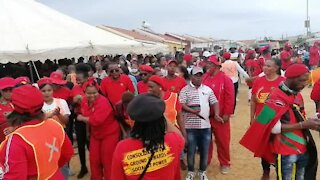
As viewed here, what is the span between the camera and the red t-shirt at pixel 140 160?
2.40 m

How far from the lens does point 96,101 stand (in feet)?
16.6

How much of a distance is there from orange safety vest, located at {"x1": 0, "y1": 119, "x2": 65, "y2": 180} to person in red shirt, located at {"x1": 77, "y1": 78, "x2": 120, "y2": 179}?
2.09 m

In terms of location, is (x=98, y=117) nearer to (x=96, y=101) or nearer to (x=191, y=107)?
(x=96, y=101)

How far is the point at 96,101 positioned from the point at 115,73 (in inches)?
56.3

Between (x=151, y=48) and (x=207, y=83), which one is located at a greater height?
(x=151, y=48)

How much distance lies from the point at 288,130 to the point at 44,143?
2.29m

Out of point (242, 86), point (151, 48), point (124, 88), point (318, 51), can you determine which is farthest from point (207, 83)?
point (318, 51)

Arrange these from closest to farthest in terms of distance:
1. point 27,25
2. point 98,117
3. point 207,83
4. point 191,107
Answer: point 98,117
point 191,107
point 207,83
point 27,25

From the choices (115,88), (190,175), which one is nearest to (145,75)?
(115,88)

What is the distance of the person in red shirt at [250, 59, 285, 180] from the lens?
18.0 ft

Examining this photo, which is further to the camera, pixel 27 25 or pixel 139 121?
pixel 27 25

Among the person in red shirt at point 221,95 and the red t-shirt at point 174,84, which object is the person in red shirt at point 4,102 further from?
the person in red shirt at point 221,95

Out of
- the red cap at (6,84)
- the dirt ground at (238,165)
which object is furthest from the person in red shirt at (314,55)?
the red cap at (6,84)

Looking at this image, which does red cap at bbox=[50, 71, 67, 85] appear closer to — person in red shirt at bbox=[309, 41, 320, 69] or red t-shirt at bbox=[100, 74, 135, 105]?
red t-shirt at bbox=[100, 74, 135, 105]
